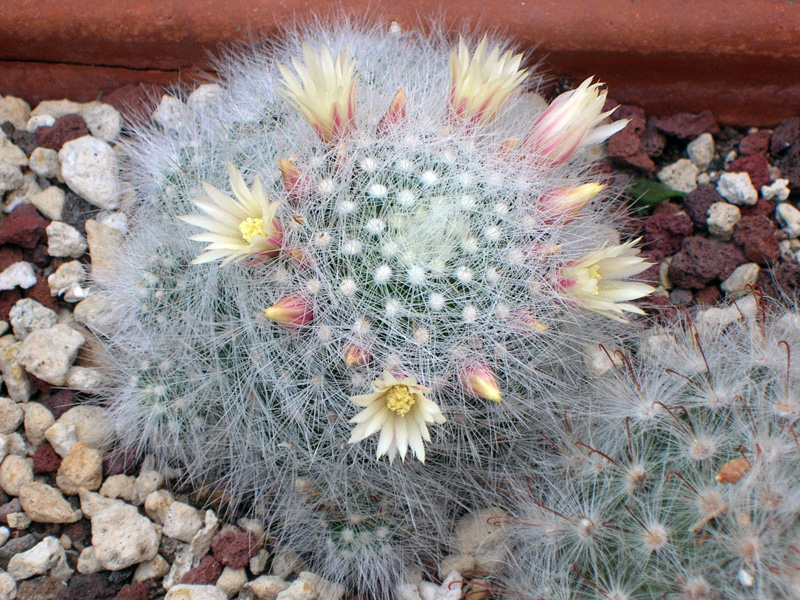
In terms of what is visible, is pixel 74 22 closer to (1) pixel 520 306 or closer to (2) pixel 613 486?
(1) pixel 520 306

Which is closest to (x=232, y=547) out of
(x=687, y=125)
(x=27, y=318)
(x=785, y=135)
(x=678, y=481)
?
(x=27, y=318)

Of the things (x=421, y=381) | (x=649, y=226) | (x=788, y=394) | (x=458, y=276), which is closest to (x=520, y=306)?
(x=458, y=276)

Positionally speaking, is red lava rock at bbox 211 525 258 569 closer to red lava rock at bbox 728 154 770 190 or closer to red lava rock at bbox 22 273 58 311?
red lava rock at bbox 22 273 58 311

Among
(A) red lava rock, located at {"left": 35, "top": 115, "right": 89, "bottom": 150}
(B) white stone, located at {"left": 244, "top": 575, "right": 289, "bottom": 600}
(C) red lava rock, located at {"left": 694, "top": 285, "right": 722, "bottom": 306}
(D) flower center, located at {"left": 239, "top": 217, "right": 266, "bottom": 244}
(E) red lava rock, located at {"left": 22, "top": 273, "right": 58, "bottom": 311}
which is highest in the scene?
(D) flower center, located at {"left": 239, "top": 217, "right": 266, "bottom": 244}

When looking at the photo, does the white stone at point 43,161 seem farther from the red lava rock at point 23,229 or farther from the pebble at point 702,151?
the pebble at point 702,151

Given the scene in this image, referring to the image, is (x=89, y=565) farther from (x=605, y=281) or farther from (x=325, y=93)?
(x=605, y=281)

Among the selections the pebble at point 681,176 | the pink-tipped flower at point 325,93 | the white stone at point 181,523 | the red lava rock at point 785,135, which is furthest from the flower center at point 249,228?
the red lava rock at point 785,135

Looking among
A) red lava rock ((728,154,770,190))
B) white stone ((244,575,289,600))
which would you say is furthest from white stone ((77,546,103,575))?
red lava rock ((728,154,770,190))
